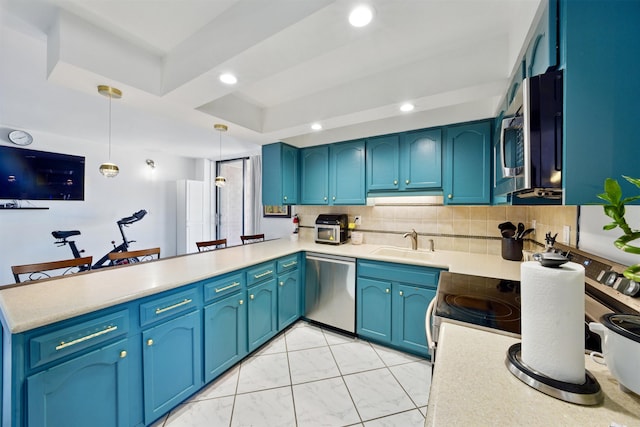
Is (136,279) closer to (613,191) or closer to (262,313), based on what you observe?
(262,313)

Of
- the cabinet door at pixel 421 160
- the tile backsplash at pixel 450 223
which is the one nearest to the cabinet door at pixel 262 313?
the tile backsplash at pixel 450 223

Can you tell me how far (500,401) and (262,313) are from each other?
1999mm

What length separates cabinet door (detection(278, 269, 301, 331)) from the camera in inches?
98.3

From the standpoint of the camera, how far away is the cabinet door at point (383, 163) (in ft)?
8.55

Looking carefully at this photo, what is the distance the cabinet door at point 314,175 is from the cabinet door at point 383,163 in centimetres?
58

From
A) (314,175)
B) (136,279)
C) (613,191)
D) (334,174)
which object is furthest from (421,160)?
(136,279)

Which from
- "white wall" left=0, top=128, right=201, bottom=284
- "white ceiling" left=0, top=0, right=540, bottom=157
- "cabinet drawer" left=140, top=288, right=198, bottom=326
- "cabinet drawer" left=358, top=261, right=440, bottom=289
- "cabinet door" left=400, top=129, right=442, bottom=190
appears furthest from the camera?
"white wall" left=0, top=128, right=201, bottom=284

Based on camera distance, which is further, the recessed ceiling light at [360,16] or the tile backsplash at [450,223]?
the tile backsplash at [450,223]

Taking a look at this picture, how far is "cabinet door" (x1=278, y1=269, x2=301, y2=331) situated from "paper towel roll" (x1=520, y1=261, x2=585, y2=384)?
83.2 inches

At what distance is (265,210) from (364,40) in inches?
113

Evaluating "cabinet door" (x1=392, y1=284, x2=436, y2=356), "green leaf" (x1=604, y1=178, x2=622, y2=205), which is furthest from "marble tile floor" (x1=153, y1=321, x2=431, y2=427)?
"green leaf" (x1=604, y1=178, x2=622, y2=205)

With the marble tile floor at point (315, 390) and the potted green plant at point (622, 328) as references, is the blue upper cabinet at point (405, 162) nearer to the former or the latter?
the marble tile floor at point (315, 390)

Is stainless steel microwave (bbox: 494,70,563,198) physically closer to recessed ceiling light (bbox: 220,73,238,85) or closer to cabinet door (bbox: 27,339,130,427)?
recessed ceiling light (bbox: 220,73,238,85)

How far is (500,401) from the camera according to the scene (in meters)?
0.62
